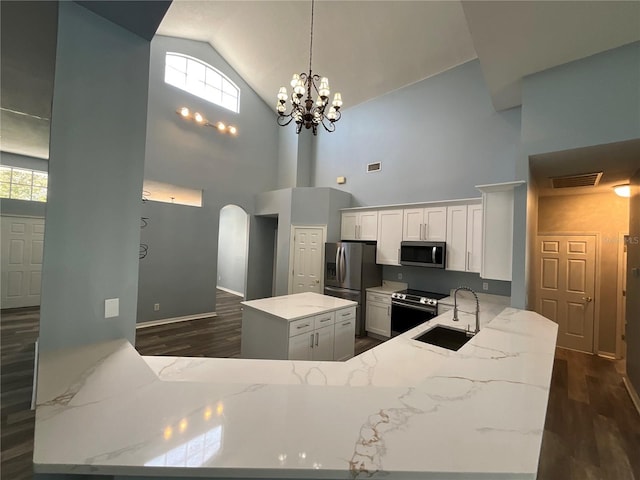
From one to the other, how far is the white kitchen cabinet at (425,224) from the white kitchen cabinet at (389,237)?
119 mm

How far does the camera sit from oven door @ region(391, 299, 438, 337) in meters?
3.73

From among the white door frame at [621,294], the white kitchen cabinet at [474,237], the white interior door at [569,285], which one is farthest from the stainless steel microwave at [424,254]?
the white door frame at [621,294]

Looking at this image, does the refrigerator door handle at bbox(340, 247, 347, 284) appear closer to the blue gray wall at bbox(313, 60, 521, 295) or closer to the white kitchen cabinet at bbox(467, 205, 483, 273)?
the blue gray wall at bbox(313, 60, 521, 295)

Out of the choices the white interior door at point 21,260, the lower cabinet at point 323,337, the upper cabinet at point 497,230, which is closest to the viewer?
the white interior door at point 21,260

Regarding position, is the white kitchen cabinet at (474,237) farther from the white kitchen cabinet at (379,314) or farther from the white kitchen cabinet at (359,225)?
the white kitchen cabinet at (359,225)

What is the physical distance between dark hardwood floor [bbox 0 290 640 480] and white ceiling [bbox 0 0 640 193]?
0.93m

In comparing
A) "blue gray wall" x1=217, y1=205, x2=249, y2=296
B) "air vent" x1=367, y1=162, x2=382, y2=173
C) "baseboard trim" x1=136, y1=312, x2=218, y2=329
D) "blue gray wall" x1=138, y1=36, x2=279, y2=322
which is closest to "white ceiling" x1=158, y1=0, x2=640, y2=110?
"blue gray wall" x1=138, y1=36, x2=279, y2=322

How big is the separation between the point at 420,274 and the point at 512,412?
372 cm

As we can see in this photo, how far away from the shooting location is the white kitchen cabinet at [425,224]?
154 inches

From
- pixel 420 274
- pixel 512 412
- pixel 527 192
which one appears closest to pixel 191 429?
pixel 512 412

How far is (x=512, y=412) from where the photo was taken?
0.89 metres

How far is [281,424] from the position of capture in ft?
2.52

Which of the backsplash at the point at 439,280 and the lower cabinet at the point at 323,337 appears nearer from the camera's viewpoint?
the lower cabinet at the point at 323,337

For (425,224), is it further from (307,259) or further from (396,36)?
(396,36)
